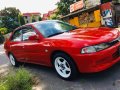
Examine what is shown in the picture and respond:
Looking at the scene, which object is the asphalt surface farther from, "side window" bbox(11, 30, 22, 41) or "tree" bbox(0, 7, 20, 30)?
"tree" bbox(0, 7, 20, 30)

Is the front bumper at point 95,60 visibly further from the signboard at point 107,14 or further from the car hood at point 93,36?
the signboard at point 107,14

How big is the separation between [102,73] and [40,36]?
1.88 metres

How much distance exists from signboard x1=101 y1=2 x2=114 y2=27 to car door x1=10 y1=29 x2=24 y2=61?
20253mm

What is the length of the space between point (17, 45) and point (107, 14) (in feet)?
71.5

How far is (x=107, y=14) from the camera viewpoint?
27.9 meters

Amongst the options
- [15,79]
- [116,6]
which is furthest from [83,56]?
[116,6]

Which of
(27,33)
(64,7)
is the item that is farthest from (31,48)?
(64,7)

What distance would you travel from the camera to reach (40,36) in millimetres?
6285

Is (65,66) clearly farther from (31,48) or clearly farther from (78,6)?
(78,6)

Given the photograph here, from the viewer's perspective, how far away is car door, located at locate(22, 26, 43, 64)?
249 inches

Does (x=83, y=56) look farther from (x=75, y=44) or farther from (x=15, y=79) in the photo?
(x=15, y=79)

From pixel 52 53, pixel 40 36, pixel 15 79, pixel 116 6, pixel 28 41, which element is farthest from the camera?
pixel 116 6

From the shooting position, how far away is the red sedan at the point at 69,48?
5047 mm

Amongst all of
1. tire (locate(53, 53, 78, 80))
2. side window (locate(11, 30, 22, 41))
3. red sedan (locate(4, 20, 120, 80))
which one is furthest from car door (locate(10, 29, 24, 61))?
tire (locate(53, 53, 78, 80))
